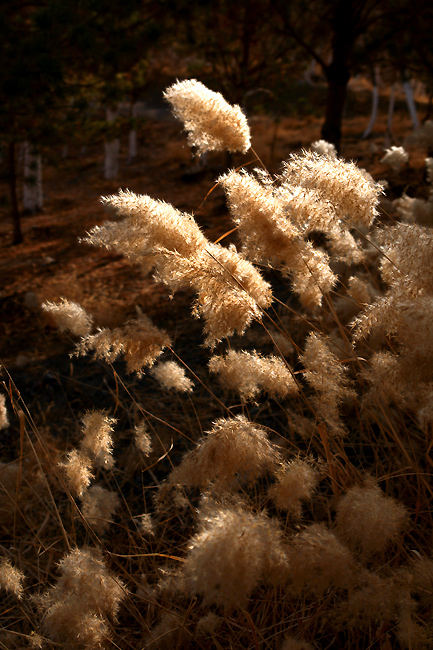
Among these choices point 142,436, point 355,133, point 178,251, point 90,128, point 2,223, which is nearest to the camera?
point 178,251

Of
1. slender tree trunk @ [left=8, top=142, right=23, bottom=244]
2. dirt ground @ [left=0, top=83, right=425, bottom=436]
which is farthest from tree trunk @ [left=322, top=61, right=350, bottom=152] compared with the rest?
slender tree trunk @ [left=8, top=142, right=23, bottom=244]

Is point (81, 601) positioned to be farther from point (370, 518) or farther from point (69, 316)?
point (69, 316)

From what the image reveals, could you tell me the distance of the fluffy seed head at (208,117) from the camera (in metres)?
1.51

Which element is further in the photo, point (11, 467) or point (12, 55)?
point (12, 55)

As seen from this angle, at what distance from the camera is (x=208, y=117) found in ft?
4.97

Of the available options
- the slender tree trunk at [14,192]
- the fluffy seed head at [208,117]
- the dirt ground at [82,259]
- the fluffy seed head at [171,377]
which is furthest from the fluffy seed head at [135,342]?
the slender tree trunk at [14,192]

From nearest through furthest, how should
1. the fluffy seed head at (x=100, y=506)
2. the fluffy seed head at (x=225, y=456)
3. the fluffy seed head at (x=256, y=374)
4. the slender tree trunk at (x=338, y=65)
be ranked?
1. the fluffy seed head at (x=225, y=456)
2. the fluffy seed head at (x=256, y=374)
3. the fluffy seed head at (x=100, y=506)
4. the slender tree trunk at (x=338, y=65)

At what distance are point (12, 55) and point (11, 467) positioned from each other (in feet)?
13.8

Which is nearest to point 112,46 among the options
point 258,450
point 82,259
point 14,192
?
point 14,192

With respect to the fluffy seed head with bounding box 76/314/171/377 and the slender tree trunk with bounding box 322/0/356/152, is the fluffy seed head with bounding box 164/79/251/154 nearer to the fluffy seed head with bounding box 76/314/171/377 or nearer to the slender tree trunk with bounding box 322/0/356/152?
the fluffy seed head with bounding box 76/314/171/377

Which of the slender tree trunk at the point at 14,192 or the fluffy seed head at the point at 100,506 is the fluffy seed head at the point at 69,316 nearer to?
the fluffy seed head at the point at 100,506

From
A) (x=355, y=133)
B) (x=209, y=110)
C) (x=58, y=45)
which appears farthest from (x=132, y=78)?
(x=209, y=110)

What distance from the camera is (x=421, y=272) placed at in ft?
3.84

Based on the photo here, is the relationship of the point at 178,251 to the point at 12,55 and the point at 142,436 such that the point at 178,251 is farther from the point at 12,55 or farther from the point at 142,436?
the point at 12,55
